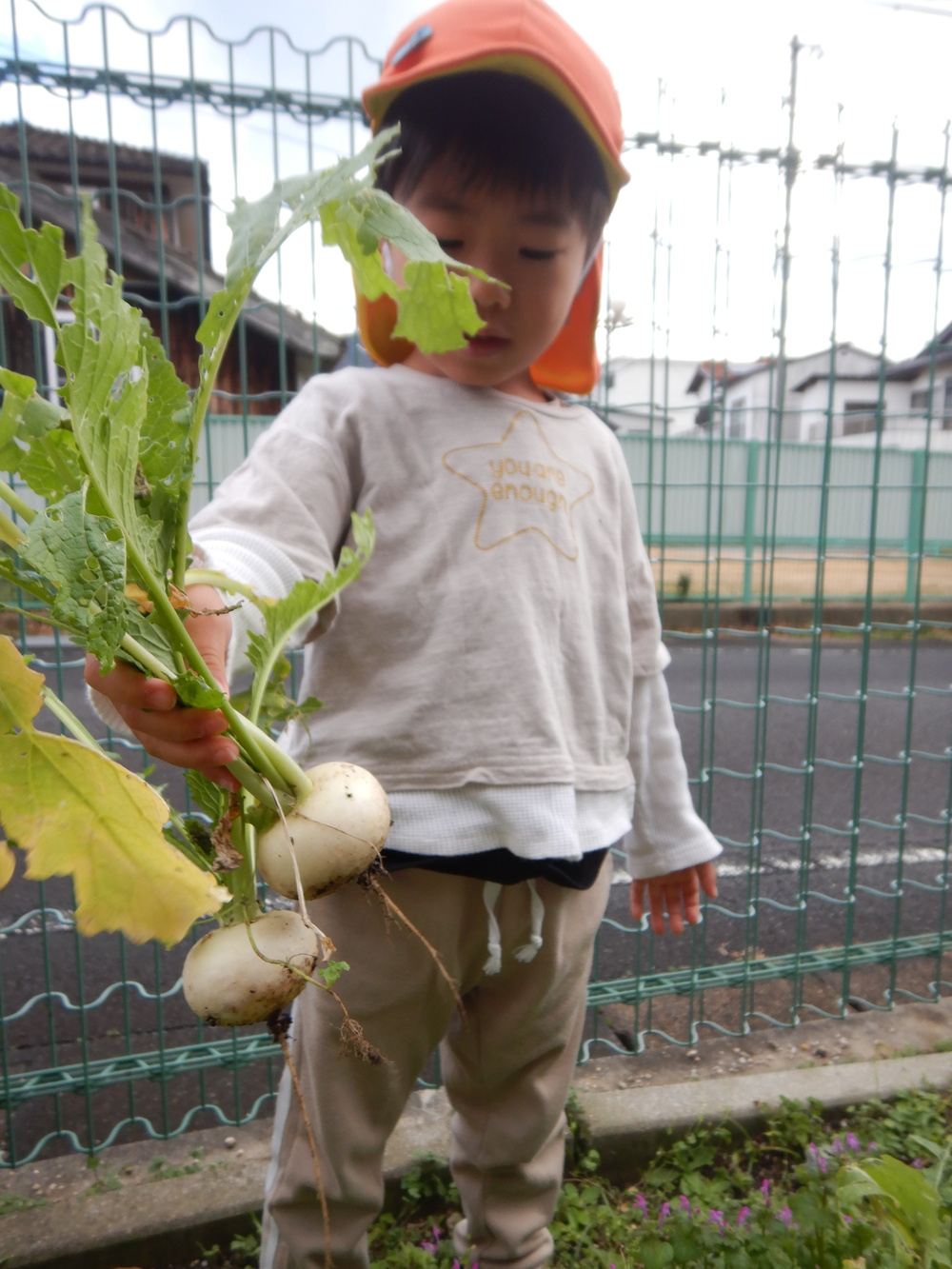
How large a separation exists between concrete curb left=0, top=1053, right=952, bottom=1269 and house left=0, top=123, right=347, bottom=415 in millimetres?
1412

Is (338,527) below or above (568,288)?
below

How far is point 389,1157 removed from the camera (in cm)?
164

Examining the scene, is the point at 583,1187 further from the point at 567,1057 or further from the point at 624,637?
the point at 624,637

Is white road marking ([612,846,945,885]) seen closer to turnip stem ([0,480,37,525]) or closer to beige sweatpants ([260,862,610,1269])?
beige sweatpants ([260,862,610,1269])

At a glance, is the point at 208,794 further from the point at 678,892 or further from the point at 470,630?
the point at 678,892

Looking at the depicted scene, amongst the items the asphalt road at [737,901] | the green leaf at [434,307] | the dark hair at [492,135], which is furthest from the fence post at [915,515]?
the green leaf at [434,307]

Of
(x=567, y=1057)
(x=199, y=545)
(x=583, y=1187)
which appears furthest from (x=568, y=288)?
(x=583, y=1187)

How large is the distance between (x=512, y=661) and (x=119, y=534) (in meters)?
0.64

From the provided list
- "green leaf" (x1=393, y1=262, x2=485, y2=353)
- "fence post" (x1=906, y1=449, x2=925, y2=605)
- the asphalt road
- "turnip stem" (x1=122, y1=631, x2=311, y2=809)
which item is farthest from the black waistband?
"fence post" (x1=906, y1=449, x2=925, y2=605)

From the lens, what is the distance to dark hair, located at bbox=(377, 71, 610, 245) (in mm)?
1029

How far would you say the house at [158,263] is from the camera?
1.58 metres

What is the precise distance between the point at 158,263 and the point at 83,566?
4.76 ft

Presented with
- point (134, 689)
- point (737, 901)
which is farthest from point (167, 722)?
point (737, 901)

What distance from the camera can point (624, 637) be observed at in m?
1.27
